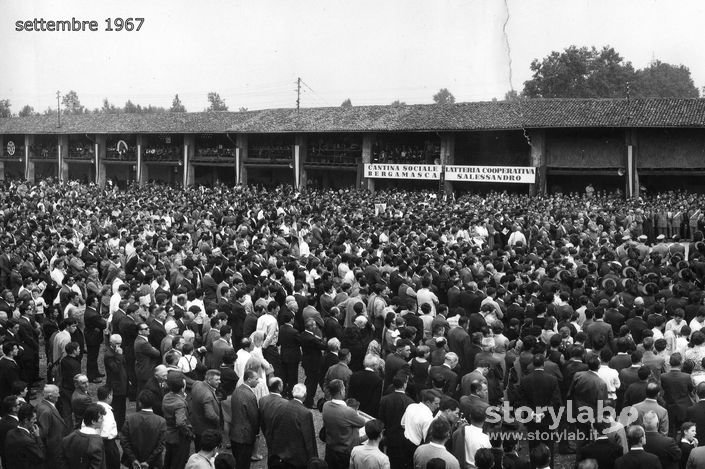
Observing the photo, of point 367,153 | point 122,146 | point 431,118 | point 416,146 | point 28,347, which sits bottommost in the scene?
point 28,347

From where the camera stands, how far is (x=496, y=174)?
30797 millimetres

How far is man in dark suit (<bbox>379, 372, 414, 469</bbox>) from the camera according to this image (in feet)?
23.0

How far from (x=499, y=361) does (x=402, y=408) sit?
1.47 metres

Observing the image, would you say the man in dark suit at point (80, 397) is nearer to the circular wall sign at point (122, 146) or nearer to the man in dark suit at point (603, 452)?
the man in dark suit at point (603, 452)

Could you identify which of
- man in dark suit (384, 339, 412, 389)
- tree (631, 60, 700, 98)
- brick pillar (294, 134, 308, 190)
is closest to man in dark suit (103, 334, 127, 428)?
man in dark suit (384, 339, 412, 389)

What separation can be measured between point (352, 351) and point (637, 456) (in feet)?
14.5

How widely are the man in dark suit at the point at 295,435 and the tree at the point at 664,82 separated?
59.4 m

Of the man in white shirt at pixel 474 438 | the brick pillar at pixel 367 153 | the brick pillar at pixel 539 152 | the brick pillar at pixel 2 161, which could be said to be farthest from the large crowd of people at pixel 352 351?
the brick pillar at pixel 2 161

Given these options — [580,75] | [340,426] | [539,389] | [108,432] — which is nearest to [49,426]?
[108,432]

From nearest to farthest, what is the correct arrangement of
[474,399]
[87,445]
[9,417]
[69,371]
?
[87,445]
[474,399]
[9,417]
[69,371]

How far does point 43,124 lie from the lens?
49000 millimetres

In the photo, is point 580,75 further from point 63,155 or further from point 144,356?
point 144,356

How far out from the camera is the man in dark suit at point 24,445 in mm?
6648

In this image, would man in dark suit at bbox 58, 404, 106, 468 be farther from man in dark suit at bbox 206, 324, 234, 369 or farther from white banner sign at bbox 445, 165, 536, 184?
white banner sign at bbox 445, 165, 536, 184
